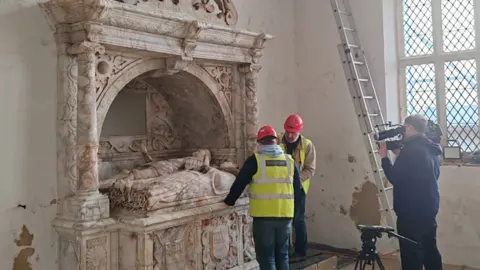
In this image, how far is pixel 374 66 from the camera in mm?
5473

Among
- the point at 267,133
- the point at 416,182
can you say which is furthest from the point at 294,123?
the point at 416,182

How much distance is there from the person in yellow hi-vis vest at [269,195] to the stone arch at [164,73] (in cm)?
112

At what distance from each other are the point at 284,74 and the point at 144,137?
6.50 feet

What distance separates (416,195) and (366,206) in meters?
2.14

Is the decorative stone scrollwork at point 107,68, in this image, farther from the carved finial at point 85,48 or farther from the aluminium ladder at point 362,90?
the aluminium ladder at point 362,90

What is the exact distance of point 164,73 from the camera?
4352 millimetres

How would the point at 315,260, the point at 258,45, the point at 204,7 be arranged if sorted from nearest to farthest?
the point at 204,7 → the point at 258,45 → the point at 315,260

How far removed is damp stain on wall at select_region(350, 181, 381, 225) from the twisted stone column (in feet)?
10.3

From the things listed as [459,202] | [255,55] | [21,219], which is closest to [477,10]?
[459,202]

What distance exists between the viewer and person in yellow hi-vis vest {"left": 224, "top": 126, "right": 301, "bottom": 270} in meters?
3.64

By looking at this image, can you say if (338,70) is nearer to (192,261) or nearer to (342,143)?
(342,143)

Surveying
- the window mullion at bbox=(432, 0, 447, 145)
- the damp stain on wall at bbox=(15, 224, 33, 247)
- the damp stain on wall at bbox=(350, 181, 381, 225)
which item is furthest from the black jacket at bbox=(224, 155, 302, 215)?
the window mullion at bbox=(432, 0, 447, 145)

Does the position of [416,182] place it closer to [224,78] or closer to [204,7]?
[224,78]

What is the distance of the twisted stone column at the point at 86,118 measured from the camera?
3580 mm
